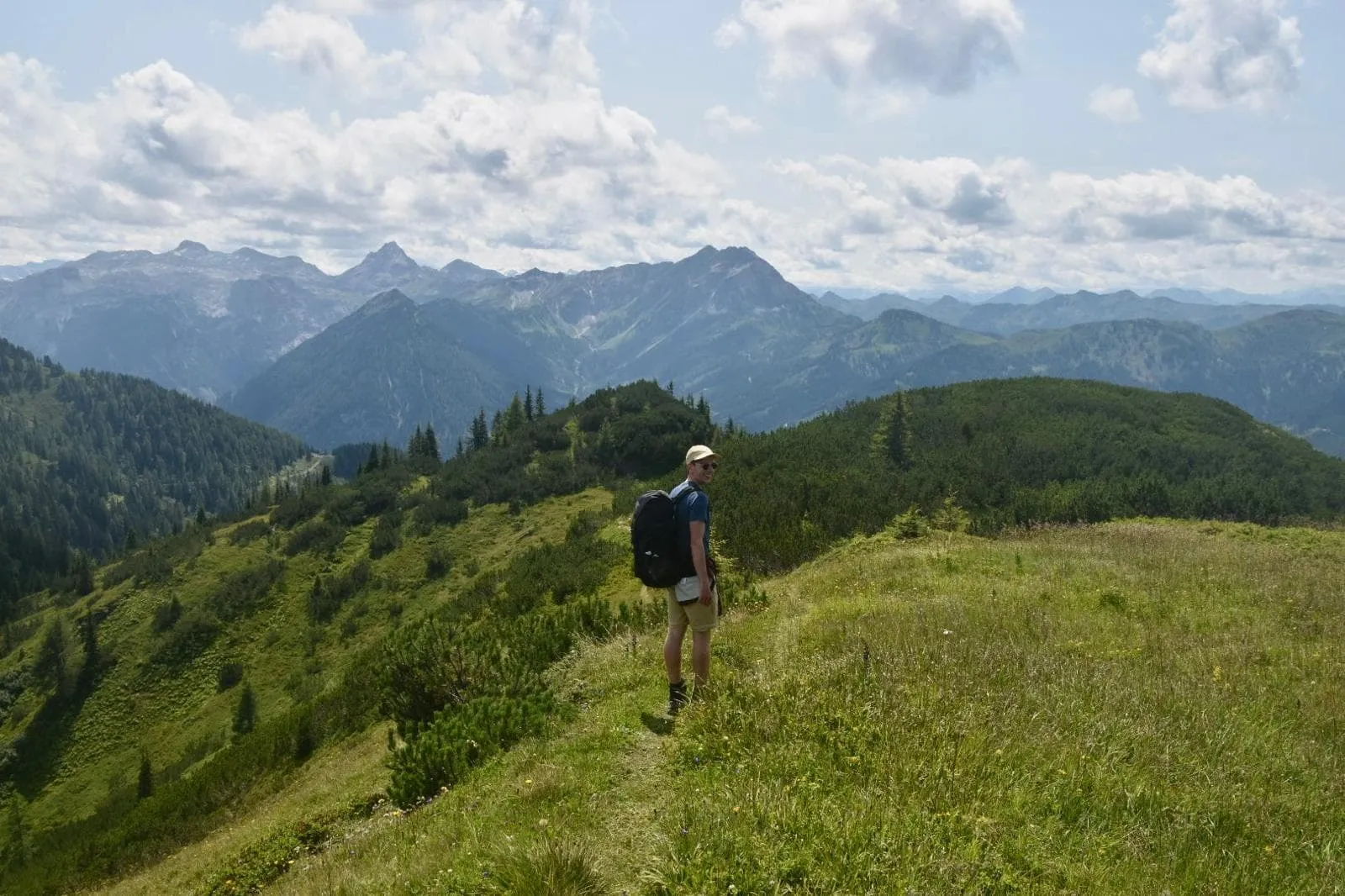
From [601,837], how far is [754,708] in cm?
213

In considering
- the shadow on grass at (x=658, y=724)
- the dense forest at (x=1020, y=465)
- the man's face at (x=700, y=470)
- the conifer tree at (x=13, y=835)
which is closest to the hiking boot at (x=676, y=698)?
the shadow on grass at (x=658, y=724)

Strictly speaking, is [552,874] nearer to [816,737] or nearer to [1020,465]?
[816,737]

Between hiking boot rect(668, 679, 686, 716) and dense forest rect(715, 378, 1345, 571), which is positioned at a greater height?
hiking boot rect(668, 679, 686, 716)

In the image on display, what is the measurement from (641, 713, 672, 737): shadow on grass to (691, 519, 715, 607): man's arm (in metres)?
1.48

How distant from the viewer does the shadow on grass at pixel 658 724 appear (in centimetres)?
809

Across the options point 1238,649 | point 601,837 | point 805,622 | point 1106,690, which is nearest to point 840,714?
point 601,837

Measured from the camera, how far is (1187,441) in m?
109

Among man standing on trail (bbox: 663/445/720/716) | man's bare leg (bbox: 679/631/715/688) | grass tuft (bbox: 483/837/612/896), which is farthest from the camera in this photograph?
man's bare leg (bbox: 679/631/715/688)

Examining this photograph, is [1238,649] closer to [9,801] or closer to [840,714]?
[840,714]

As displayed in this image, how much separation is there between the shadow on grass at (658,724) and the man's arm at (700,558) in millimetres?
1483

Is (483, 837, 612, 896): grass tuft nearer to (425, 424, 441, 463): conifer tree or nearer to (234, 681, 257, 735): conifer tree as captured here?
(234, 681, 257, 735): conifer tree

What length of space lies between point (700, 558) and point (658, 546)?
1.78ft

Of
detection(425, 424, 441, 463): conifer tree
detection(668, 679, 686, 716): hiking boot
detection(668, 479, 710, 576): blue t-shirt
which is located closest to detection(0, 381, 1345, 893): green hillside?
detection(668, 679, 686, 716): hiking boot

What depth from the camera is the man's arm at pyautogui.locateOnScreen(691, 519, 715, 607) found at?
8.33 meters
